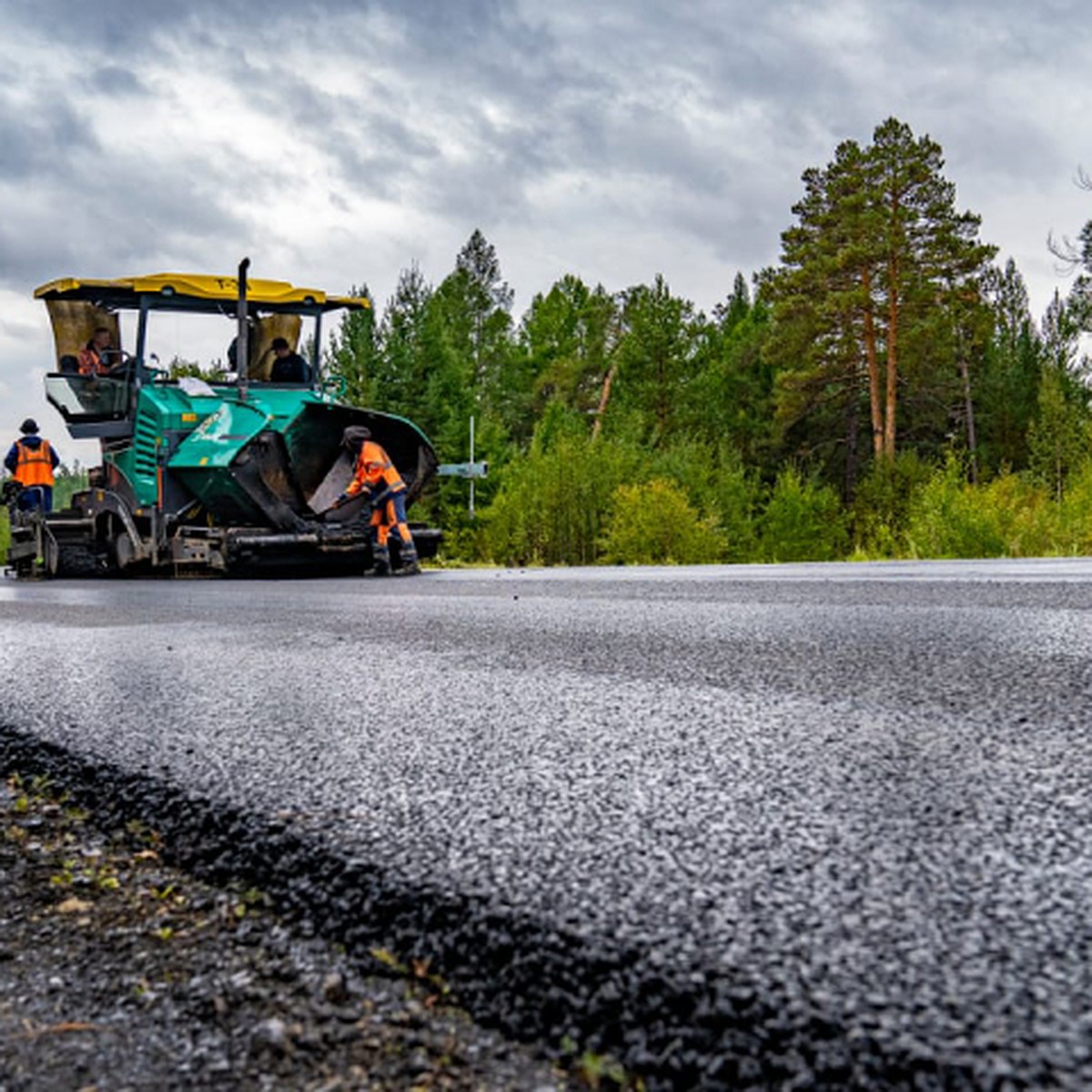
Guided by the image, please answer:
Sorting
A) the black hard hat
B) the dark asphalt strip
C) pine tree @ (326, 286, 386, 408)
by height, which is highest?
pine tree @ (326, 286, 386, 408)

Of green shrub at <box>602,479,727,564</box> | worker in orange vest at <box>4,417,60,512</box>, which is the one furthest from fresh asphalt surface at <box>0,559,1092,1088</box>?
green shrub at <box>602,479,727,564</box>

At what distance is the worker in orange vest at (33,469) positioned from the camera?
11.5m

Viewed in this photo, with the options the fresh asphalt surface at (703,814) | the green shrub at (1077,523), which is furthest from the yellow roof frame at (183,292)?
the green shrub at (1077,523)

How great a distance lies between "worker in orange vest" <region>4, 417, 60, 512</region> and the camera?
452 inches

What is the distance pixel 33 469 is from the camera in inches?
460

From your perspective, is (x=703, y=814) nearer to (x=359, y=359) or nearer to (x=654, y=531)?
(x=654, y=531)

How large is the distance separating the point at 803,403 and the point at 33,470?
25.6 metres

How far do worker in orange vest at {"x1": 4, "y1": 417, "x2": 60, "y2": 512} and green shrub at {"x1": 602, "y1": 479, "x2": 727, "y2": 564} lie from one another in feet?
30.4

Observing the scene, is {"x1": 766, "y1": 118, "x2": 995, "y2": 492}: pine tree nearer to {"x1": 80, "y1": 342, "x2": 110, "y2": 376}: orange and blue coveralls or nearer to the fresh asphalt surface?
{"x1": 80, "y1": 342, "x2": 110, "y2": 376}: orange and blue coveralls

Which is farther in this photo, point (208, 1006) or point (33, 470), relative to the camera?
point (33, 470)

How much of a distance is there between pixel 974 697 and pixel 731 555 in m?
21.0

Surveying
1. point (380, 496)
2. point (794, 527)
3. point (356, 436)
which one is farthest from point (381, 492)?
point (794, 527)

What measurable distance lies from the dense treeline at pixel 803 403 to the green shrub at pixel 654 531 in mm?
36

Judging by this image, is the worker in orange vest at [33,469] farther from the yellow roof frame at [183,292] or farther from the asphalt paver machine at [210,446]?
the yellow roof frame at [183,292]
